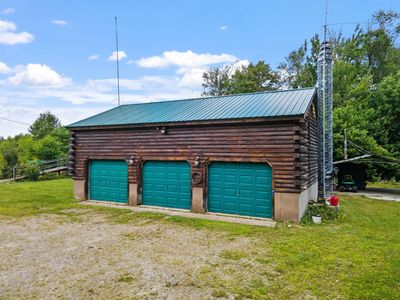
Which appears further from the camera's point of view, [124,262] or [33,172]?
[33,172]

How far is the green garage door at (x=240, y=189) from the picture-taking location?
32.5 ft

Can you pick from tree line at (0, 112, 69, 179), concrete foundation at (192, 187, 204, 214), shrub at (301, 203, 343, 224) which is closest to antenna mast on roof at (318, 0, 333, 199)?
shrub at (301, 203, 343, 224)

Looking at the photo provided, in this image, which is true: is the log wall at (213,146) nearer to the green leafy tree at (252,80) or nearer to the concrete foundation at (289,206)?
the concrete foundation at (289,206)

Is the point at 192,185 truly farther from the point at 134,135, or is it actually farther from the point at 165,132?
the point at 134,135

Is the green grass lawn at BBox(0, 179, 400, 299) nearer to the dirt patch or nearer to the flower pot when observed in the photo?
the dirt patch

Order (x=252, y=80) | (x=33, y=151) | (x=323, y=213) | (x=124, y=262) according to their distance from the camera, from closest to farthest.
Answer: (x=124, y=262) < (x=323, y=213) < (x=33, y=151) < (x=252, y=80)

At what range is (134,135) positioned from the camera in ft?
40.7

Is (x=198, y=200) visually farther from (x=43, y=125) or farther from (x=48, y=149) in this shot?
(x=43, y=125)

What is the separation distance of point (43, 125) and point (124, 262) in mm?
50967

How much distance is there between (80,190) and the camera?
13625 mm

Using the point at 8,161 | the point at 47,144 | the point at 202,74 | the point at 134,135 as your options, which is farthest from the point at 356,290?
the point at 202,74

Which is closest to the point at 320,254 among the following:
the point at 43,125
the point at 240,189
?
the point at 240,189

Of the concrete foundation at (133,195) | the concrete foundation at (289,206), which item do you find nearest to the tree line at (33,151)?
the concrete foundation at (133,195)

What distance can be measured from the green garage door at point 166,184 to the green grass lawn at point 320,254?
1.33 meters
